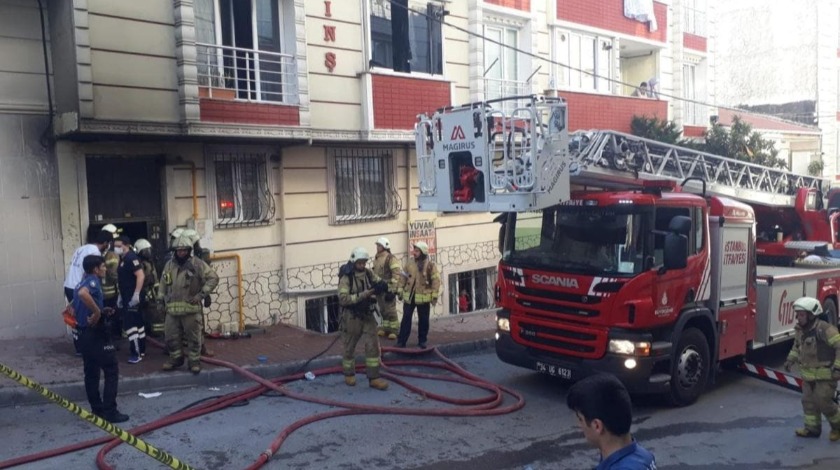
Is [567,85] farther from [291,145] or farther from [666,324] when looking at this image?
[666,324]

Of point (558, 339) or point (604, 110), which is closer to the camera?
point (558, 339)

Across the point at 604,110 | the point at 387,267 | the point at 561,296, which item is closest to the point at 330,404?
the point at 561,296

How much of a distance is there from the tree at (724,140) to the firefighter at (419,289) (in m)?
9.10

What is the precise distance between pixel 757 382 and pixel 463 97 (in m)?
8.19

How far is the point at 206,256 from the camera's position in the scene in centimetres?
1056

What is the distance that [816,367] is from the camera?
736cm

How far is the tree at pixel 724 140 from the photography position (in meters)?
17.9

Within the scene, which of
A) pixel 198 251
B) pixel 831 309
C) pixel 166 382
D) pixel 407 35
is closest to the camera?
pixel 166 382

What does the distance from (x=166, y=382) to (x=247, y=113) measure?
4.40m

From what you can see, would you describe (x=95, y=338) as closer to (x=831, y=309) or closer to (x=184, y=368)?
(x=184, y=368)

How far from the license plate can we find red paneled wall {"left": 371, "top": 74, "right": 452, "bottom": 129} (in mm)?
6301

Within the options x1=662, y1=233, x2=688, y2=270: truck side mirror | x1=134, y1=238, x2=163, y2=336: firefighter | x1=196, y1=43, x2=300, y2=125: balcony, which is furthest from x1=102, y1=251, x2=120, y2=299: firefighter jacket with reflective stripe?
x1=662, y1=233, x2=688, y2=270: truck side mirror

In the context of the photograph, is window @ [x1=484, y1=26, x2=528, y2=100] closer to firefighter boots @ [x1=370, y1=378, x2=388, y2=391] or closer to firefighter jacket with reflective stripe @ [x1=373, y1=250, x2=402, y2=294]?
firefighter jacket with reflective stripe @ [x1=373, y1=250, x2=402, y2=294]

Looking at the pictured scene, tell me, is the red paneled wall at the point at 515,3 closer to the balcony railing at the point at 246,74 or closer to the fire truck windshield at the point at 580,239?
the balcony railing at the point at 246,74
